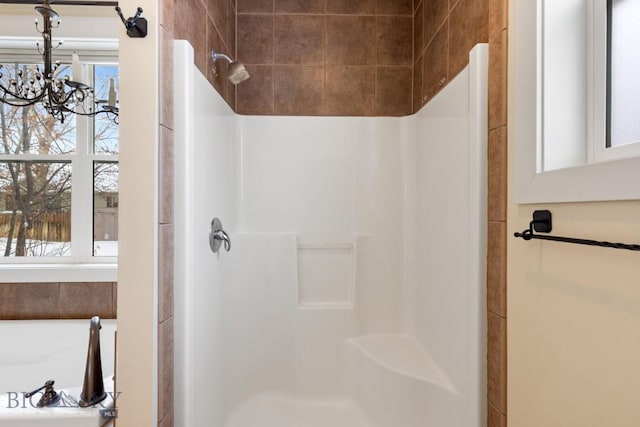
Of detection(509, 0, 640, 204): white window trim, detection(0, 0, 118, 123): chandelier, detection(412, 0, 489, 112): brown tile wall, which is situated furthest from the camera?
detection(0, 0, 118, 123): chandelier

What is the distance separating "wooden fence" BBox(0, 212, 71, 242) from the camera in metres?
2.17

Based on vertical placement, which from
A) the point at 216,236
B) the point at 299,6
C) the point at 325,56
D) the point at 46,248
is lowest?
the point at 46,248

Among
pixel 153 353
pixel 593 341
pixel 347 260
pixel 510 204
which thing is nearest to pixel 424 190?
pixel 347 260

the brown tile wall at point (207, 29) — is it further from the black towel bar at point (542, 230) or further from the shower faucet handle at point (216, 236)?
the black towel bar at point (542, 230)

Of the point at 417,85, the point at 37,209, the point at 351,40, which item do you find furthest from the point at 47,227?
the point at 417,85

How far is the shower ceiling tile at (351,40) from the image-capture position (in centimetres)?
214

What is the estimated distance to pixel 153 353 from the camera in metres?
1.03

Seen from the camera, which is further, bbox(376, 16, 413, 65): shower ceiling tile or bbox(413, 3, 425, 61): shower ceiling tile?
bbox(376, 16, 413, 65): shower ceiling tile

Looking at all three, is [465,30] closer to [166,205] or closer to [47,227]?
[166,205]

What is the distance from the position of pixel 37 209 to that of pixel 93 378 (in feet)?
5.48

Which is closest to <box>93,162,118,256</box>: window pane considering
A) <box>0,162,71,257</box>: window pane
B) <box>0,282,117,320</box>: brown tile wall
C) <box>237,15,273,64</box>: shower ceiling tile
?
<box>0,162,71,257</box>: window pane

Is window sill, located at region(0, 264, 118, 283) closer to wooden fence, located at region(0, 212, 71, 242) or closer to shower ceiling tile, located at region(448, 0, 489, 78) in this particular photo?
wooden fence, located at region(0, 212, 71, 242)

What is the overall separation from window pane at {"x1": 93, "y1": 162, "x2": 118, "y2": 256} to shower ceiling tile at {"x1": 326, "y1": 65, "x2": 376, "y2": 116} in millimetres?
1463

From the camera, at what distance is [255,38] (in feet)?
6.97
